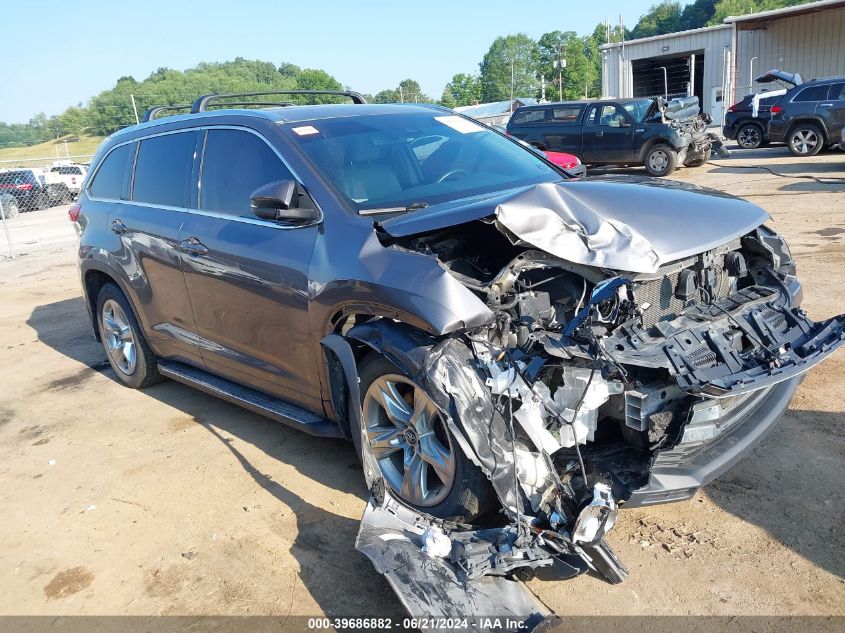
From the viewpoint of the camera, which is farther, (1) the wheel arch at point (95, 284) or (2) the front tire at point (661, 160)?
(2) the front tire at point (661, 160)

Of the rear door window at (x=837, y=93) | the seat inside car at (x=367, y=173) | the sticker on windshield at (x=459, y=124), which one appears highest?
the sticker on windshield at (x=459, y=124)

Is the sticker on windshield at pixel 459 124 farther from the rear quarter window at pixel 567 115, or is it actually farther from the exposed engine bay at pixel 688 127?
the rear quarter window at pixel 567 115

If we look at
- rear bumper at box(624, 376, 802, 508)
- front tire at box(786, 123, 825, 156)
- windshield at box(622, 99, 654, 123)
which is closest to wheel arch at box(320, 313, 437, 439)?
rear bumper at box(624, 376, 802, 508)

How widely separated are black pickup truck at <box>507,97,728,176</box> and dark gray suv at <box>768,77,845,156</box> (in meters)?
1.82

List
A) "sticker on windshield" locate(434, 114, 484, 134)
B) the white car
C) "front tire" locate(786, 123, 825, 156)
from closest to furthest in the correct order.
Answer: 1. "sticker on windshield" locate(434, 114, 484, 134)
2. "front tire" locate(786, 123, 825, 156)
3. the white car

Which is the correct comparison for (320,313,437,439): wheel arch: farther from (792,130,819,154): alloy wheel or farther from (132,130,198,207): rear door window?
(792,130,819,154): alloy wheel

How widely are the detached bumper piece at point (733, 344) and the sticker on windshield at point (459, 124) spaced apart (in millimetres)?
2021

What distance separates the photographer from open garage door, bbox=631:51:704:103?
3572cm

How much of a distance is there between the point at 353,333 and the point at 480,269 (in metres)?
0.67

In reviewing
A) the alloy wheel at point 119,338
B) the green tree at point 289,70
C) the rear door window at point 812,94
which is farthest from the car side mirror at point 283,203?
the green tree at point 289,70

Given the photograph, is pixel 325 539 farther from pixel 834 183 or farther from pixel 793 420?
pixel 834 183

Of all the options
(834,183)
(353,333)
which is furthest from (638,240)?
A: (834,183)

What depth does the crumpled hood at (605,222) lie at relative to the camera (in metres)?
2.88

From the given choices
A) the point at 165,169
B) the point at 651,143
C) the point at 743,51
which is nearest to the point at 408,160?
the point at 165,169
